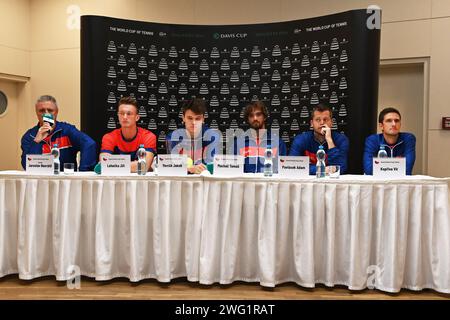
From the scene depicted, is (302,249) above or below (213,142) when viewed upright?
below

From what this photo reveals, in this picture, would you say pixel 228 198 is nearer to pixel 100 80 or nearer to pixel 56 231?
pixel 56 231

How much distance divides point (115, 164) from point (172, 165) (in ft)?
1.19

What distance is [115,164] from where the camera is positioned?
246 centimetres

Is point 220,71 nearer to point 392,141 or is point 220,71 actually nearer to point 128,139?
point 128,139

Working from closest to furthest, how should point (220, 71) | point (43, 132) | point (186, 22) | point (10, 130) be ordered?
1. point (43, 132)
2. point (220, 71)
3. point (186, 22)
4. point (10, 130)

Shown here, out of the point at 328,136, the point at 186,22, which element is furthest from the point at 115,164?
the point at 186,22

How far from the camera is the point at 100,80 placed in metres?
4.50

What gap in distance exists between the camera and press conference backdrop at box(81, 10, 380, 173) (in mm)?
4109

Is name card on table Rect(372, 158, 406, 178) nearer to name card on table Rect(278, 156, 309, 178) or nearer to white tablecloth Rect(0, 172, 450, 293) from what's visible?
white tablecloth Rect(0, 172, 450, 293)

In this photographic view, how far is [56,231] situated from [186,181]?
87 cm

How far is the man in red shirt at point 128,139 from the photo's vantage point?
3.04 m

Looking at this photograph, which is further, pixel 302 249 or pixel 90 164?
pixel 90 164

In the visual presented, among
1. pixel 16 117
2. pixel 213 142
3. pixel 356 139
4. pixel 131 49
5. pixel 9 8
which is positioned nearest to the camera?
pixel 213 142

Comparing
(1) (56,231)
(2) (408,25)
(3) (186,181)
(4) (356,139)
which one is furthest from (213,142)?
(2) (408,25)
